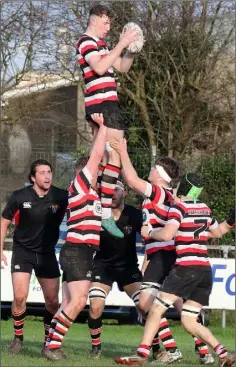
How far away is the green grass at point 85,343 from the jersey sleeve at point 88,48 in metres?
2.89

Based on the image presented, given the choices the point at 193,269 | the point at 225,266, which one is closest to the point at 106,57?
the point at 193,269

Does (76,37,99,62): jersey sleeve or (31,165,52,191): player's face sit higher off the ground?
(76,37,99,62): jersey sleeve

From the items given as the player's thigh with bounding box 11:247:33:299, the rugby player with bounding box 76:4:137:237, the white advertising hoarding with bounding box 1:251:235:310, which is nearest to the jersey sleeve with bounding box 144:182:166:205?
the rugby player with bounding box 76:4:137:237

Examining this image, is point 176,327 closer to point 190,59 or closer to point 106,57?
point 190,59

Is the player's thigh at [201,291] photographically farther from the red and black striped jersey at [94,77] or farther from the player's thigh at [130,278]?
the red and black striped jersey at [94,77]

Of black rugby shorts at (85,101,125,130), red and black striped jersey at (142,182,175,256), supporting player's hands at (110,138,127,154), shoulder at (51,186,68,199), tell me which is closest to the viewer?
black rugby shorts at (85,101,125,130)

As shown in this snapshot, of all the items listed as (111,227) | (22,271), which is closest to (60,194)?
(22,271)

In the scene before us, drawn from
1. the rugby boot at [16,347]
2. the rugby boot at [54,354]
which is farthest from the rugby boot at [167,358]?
the rugby boot at [16,347]

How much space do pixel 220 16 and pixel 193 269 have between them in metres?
10.8

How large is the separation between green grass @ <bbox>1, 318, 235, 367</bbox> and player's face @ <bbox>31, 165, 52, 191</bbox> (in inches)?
70.8

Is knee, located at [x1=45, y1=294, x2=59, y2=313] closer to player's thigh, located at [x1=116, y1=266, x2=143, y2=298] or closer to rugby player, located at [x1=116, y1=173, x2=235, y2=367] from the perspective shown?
player's thigh, located at [x1=116, y1=266, x2=143, y2=298]

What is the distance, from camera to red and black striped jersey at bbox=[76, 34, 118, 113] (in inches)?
389

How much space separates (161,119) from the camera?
20594 mm

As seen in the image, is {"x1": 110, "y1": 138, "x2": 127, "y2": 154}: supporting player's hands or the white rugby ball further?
{"x1": 110, "y1": 138, "x2": 127, "y2": 154}: supporting player's hands
